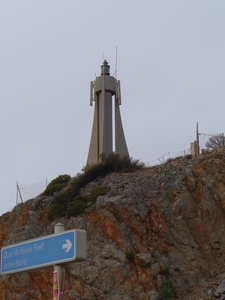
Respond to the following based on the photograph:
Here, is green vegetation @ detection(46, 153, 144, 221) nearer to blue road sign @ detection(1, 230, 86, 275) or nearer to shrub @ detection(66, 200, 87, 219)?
shrub @ detection(66, 200, 87, 219)

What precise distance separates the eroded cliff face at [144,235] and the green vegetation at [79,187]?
1.50 ft

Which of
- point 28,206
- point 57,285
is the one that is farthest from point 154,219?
point 57,285

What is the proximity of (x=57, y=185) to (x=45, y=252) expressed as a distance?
1970 cm

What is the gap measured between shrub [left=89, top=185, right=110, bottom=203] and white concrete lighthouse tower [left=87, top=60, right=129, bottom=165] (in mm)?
5898

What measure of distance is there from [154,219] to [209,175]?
11.2 feet

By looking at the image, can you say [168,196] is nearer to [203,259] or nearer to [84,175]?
[203,259]

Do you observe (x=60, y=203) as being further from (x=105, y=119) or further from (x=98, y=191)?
(x=105, y=119)

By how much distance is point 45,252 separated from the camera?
271 inches

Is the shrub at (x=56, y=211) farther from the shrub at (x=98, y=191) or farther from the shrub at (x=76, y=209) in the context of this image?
the shrub at (x=98, y=191)

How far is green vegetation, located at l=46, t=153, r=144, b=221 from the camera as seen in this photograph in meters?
22.8

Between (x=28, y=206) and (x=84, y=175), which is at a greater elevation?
(x=84, y=175)

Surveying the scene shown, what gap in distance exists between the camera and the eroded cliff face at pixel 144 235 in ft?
63.1

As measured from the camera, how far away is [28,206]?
81.8 feet

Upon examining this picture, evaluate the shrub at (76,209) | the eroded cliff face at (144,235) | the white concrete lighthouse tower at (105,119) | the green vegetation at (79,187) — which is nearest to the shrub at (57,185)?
the green vegetation at (79,187)
